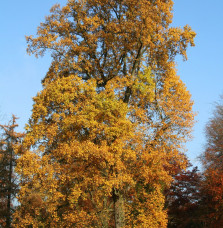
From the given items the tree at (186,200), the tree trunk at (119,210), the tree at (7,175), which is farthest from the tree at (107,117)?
the tree at (7,175)

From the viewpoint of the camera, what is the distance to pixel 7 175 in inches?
1291

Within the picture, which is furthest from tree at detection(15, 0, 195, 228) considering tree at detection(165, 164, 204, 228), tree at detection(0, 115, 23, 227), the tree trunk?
tree at detection(0, 115, 23, 227)

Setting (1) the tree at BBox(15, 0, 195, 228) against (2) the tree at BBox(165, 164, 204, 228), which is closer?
(1) the tree at BBox(15, 0, 195, 228)

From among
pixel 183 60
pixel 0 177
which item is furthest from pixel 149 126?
pixel 0 177

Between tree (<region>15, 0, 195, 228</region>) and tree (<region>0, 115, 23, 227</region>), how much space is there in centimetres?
1355

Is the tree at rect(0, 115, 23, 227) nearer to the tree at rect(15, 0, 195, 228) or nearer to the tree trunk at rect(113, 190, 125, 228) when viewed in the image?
the tree at rect(15, 0, 195, 228)

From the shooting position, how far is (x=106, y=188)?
1530 cm

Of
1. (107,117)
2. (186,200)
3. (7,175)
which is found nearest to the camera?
(107,117)

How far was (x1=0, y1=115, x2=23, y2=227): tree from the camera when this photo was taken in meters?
31.2

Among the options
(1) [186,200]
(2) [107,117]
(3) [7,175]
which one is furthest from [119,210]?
(3) [7,175]

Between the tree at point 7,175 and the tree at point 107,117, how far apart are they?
1355cm

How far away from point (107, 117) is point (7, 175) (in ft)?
67.6

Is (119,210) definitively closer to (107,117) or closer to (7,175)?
(107,117)

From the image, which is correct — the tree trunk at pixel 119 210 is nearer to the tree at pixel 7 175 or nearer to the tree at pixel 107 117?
the tree at pixel 107 117
